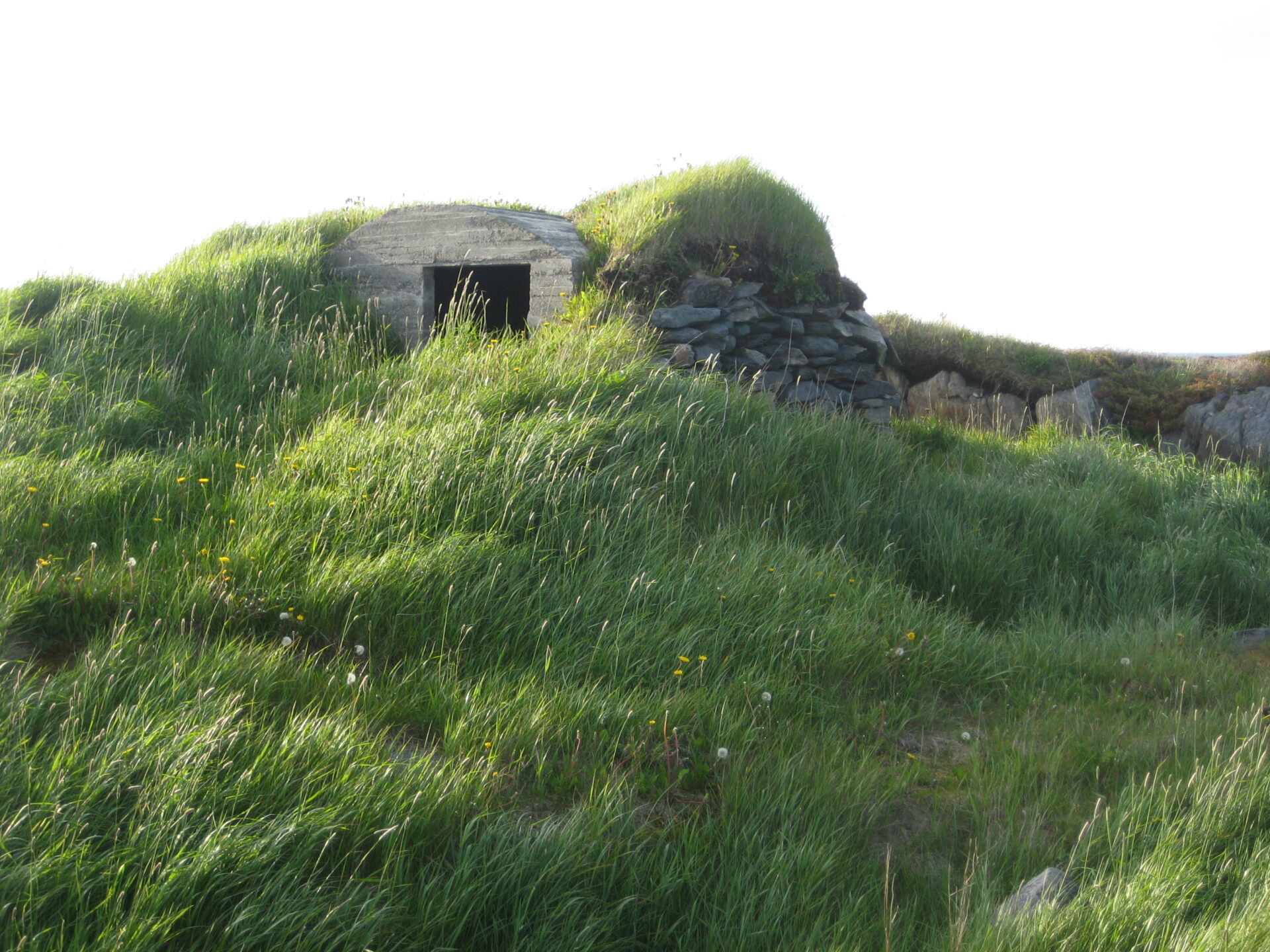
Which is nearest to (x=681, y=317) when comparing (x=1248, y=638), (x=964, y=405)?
(x=964, y=405)

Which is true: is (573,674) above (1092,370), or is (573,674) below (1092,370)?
below

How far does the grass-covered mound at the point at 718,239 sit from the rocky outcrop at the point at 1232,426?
4789 mm

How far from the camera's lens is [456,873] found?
104 inches

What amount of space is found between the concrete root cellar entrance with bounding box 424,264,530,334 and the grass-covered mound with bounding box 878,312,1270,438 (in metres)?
5.54

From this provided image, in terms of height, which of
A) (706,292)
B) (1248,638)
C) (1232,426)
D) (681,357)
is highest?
(706,292)

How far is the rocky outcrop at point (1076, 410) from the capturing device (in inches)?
450

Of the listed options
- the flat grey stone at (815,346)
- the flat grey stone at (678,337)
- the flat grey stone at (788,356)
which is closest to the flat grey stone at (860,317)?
the flat grey stone at (815,346)

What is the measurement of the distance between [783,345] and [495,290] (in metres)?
4.19

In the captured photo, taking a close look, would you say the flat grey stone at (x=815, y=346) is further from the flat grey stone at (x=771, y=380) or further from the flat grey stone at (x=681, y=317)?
the flat grey stone at (x=681, y=317)

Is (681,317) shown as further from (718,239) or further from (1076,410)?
(1076,410)

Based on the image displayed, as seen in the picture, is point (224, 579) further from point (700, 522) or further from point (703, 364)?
point (703, 364)

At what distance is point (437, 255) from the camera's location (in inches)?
386

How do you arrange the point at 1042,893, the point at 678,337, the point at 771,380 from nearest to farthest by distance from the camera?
the point at 1042,893 < the point at 678,337 < the point at 771,380

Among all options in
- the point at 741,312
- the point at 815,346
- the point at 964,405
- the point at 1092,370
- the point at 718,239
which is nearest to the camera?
the point at 741,312
